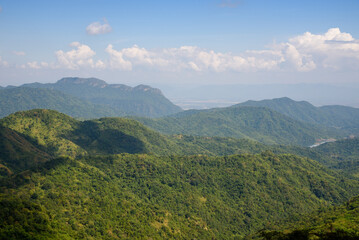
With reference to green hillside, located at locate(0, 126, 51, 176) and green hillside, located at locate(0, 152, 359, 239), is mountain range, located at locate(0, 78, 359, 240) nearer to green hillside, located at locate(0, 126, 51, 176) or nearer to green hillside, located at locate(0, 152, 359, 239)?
green hillside, located at locate(0, 152, 359, 239)

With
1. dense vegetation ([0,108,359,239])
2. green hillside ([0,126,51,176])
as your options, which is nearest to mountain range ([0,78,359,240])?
dense vegetation ([0,108,359,239])

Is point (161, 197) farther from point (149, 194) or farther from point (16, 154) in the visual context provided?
point (16, 154)

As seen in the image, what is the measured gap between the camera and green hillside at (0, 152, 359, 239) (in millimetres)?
96375

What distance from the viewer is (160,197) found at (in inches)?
5802

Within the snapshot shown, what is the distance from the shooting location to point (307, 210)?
15875cm

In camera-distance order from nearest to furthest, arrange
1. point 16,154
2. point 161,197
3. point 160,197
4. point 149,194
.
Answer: point 160,197 < point 161,197 < point 149,194 < point 16,154

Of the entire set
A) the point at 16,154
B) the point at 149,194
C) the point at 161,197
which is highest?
the point at 16,154

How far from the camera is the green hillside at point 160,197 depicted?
96375mm

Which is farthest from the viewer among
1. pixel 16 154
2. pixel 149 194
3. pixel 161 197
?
pixel 16 154

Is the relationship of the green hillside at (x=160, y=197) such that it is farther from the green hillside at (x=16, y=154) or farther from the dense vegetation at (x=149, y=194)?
the green hillside at (x=16, y=154)

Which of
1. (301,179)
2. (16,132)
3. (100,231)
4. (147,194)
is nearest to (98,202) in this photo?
(100,231)

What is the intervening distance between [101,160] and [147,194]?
117ft

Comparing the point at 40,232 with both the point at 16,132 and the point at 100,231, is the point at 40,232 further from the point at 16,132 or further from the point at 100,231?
the point at 16,132

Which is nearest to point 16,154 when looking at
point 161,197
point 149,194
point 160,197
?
point 149,194
